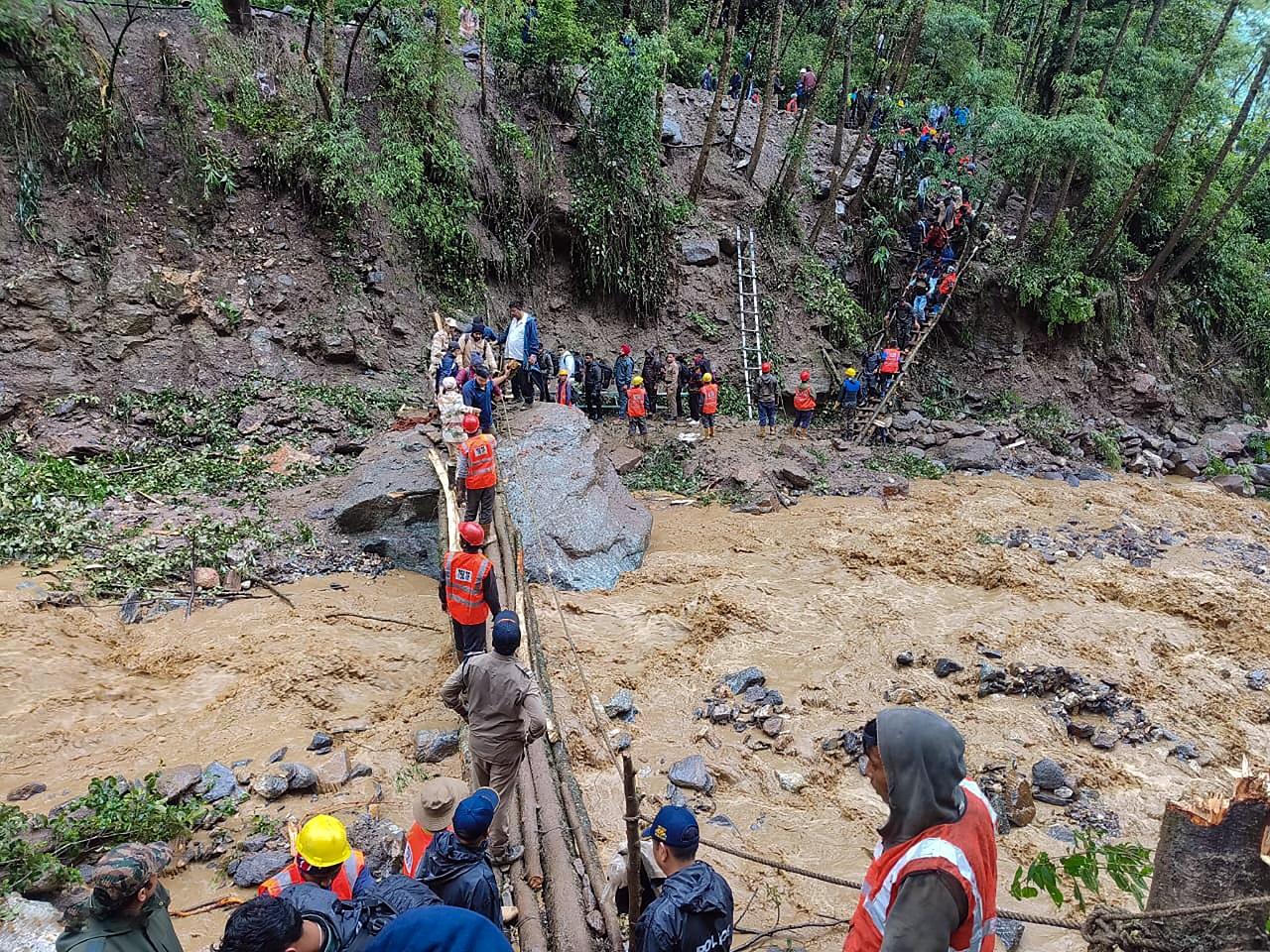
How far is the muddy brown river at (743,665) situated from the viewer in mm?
5027

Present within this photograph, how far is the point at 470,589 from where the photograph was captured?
558 cm

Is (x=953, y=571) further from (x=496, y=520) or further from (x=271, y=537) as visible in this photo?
(x=271, y=537)

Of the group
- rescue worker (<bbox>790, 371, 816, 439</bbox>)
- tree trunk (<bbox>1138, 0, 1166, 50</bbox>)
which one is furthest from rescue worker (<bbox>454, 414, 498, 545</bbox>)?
tree trunk (<bbox>1138, 0, 1166, 50</bbox>)

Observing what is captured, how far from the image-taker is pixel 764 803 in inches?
206

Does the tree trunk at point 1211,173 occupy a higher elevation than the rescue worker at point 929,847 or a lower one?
higher

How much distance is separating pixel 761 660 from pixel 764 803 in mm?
2203

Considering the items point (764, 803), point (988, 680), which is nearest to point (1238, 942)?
point (764, 803)

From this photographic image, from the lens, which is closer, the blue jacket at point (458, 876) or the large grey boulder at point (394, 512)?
the blue jacket at point (458, 876)

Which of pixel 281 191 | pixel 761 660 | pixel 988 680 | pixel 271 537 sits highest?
pixel 281 191

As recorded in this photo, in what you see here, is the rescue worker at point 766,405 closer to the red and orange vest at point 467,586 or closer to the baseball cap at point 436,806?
the red and orange vest at point 467,586

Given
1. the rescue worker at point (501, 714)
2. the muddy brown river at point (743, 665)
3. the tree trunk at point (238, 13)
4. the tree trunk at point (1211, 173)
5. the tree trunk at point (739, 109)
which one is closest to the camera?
the rescue worker at point (501, 714)

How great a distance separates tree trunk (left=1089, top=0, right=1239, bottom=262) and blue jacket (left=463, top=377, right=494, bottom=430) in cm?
1562

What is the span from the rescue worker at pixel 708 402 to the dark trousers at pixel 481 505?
684 centimetres

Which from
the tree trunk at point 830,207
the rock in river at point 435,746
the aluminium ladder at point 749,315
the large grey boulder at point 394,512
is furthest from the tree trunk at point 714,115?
the rock in river at point 435,746
